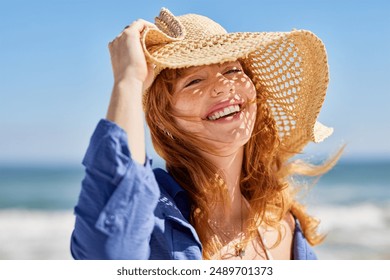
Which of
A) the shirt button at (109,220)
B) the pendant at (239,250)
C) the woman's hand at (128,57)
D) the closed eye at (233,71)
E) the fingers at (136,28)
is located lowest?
the pendant at (239,250)

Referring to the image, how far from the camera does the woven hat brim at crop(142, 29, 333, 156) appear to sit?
6.75 ft

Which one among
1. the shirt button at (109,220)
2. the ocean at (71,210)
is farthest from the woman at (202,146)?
the ocean at (71,210)

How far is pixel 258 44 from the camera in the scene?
2.11 m

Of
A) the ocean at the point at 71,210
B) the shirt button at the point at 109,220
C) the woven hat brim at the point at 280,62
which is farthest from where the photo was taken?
the ocean at the point at 71,210

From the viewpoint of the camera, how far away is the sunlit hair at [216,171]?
221cm

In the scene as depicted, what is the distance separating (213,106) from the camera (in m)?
2.11

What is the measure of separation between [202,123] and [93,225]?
2.36 ft

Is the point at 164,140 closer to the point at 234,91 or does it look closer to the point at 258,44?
the point at 234,91

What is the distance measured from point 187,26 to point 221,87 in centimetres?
34

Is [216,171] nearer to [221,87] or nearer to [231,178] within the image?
[231,178]

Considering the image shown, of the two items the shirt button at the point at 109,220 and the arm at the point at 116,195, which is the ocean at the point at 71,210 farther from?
the shirt button at the point at 109,220

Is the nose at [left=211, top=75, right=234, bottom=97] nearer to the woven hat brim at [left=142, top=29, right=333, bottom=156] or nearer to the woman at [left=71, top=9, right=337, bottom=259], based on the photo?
the woman at [left=71, top=9, right=337, bottom=259]

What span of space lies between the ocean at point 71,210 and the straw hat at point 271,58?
4.21m

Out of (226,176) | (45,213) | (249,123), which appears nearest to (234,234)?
(226,176)
